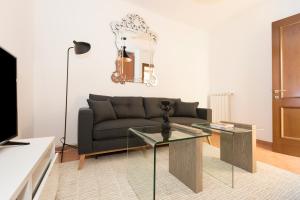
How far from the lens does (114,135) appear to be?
1975 mm

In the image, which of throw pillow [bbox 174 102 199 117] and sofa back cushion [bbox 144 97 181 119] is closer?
sofa back cushion [bbox 144 97 181 119]

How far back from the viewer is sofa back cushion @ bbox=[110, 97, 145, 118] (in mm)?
2561

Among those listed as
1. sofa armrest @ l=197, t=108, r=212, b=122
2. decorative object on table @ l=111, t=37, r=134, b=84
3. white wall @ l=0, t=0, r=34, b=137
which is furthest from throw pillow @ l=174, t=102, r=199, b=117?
white wall @ l=0, t=0, r=34, b=137

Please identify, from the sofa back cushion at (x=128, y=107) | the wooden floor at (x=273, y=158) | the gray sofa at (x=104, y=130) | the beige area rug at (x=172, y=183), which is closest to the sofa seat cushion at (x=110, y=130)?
the gray sofa at (x=104, y=130)

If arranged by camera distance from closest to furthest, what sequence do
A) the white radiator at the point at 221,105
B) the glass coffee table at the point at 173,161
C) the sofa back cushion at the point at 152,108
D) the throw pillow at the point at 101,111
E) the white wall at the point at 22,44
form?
the glass coffee table at the point at 173,161
the white wall at the point at 22,44
the throw pillow at the point at 101,111
the sofa back cushion at the point at 152,108
the white radiator at the point at 221,105

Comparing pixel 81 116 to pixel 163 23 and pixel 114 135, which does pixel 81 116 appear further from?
pixel 163 23

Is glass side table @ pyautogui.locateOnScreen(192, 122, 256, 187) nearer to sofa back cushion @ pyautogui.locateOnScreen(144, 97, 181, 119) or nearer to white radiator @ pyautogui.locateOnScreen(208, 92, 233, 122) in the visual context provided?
sofa back cushion @ pyautogui.locateOnScreen(144, 97, 181, 119)

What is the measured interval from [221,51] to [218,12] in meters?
0.85

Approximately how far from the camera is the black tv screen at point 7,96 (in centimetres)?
102

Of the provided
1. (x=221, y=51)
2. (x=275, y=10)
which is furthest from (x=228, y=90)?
(x=275, y=10)

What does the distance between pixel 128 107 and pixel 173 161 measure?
4.15 ft

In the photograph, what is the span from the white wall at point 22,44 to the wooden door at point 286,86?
133 inches

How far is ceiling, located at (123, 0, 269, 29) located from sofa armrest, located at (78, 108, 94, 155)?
238 cm

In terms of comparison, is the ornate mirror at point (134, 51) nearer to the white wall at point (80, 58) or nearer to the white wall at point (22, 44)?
the white wall at point (80, 58)
